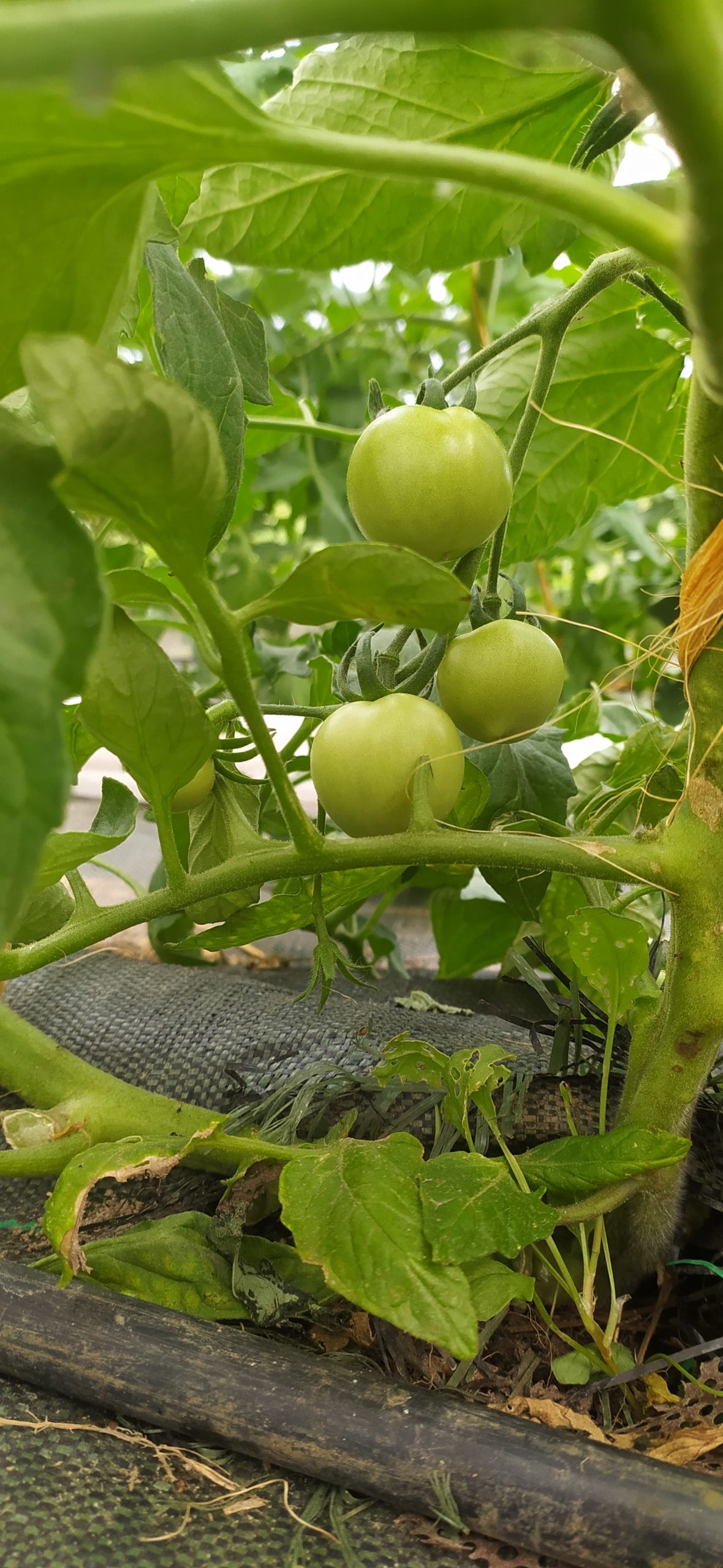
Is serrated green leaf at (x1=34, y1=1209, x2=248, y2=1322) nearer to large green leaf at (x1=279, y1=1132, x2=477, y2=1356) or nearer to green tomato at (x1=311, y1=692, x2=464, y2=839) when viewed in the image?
large green leaf at (x1=279, y1=1132, x2=477, y2=1356)

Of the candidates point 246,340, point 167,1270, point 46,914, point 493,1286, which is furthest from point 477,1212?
point 246,340

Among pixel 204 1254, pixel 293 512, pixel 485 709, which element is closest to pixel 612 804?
pixel 485 709

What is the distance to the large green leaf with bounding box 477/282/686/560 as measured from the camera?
0.53 meters

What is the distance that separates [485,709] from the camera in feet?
1.27

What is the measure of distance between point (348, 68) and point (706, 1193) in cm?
47

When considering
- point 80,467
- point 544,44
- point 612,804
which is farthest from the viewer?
point 612,804

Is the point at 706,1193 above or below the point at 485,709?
below

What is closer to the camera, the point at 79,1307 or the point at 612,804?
the point at 79,1307

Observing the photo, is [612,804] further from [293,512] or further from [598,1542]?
[293,512]

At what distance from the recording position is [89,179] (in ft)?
0.77

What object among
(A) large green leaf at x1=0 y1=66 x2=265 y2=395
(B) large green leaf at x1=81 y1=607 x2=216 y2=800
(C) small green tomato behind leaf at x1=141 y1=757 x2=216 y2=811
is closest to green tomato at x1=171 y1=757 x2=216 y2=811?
(C) small green tomato behind leaf at x1=141 y1=757 x2=216 y2=811

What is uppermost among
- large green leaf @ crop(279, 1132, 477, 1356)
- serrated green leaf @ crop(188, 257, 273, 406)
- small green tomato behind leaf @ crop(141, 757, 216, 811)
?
serrated green leaf @ crop(188, 257, 273, 406)

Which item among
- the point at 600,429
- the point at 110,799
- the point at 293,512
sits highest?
the point at 293,512

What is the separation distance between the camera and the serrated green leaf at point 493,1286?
0.34 m
